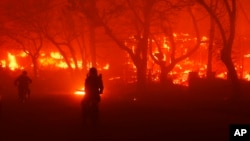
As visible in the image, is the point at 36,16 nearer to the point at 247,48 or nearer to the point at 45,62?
the point at 247,48

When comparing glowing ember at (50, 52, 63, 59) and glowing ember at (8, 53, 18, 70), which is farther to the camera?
glowing ember at (8, 53, 18, 70)

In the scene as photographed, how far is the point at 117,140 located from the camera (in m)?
15.6

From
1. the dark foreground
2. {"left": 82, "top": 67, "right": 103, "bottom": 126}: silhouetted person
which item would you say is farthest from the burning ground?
{"left": 82, "top": 67, "right": 103, "bottom": 126}: silhouetted person

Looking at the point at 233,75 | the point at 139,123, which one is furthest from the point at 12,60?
the point at 139,123

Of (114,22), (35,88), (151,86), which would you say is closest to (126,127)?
(151,86)

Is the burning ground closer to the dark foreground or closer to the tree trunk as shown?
the dark foreground

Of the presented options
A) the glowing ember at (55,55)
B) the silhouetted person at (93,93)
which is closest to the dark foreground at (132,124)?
the silhouetted person at (93,93)

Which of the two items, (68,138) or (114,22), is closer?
(68,138)

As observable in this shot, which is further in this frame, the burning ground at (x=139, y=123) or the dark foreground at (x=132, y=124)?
the burning ground at (x=139, y=123)

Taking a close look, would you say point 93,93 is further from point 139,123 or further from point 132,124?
point 139,123

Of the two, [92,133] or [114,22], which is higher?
[114,22]

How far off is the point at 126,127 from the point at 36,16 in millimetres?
44916

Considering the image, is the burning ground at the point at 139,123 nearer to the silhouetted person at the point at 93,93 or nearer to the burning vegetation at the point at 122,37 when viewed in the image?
the silhouetted person at the point at 93,93

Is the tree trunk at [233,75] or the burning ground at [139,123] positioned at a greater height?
the tree trunk at [233,75]
